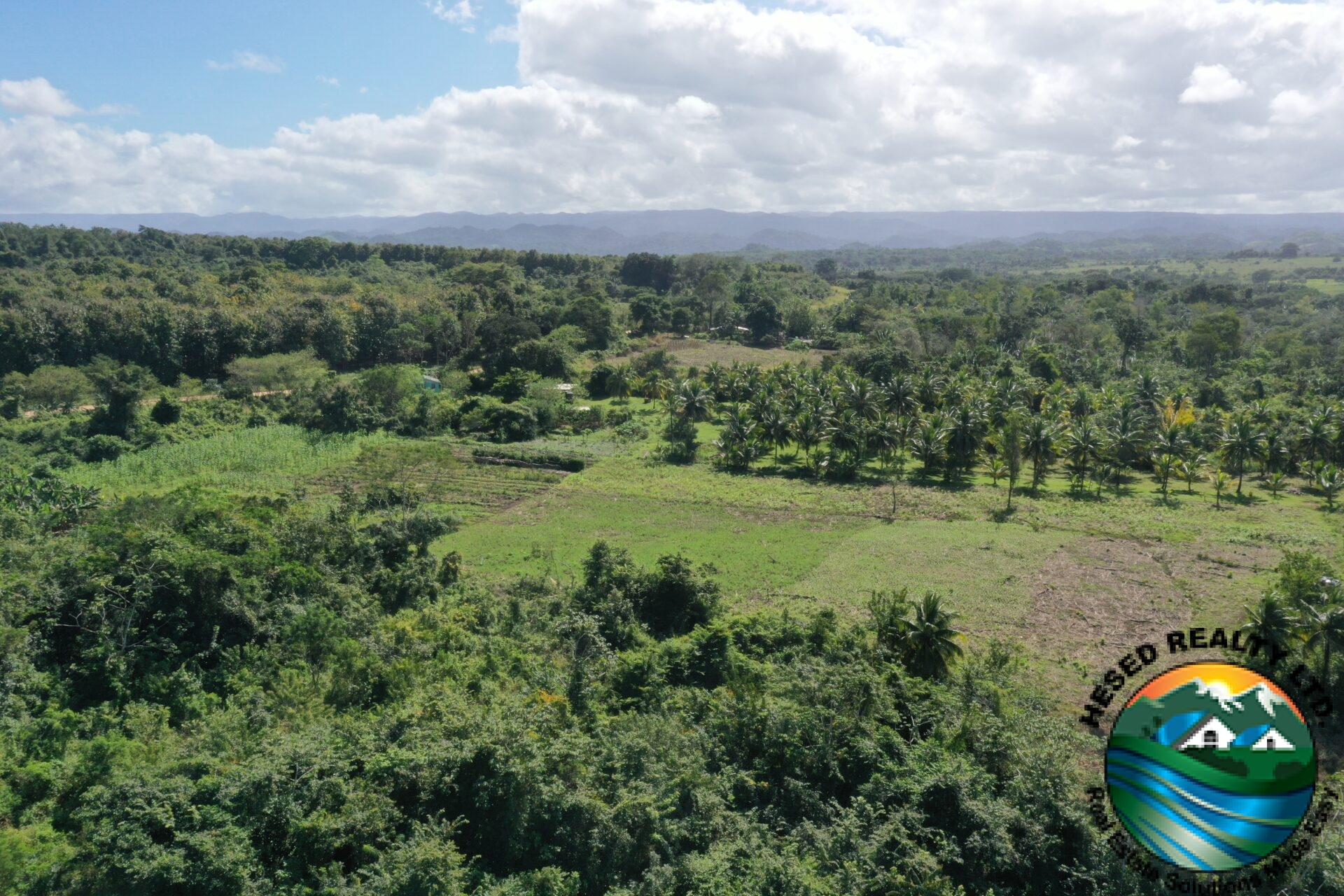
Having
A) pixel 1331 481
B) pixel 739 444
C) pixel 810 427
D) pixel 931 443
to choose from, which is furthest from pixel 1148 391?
pixel 739 444

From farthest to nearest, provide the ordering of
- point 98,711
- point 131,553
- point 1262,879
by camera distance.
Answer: point 131,553
point 98,711
point 1262,879

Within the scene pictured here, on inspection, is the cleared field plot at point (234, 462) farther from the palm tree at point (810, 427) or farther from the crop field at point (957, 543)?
the palm tree at point (810, 427)

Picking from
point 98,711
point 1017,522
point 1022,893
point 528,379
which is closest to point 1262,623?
point 1022,893

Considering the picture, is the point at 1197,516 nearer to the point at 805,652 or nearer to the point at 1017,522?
the point at 1017,522

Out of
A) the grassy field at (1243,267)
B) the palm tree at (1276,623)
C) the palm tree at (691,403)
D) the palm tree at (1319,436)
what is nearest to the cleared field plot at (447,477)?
the palm tree at (691,403)

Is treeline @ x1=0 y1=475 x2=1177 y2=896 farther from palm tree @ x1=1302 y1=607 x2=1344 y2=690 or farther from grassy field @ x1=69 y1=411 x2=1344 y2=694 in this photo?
palm tree @ x1=1302 y1=607 x2=1344 y2=690

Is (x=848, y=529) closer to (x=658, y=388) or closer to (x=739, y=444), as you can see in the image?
(x=739, y=444)
